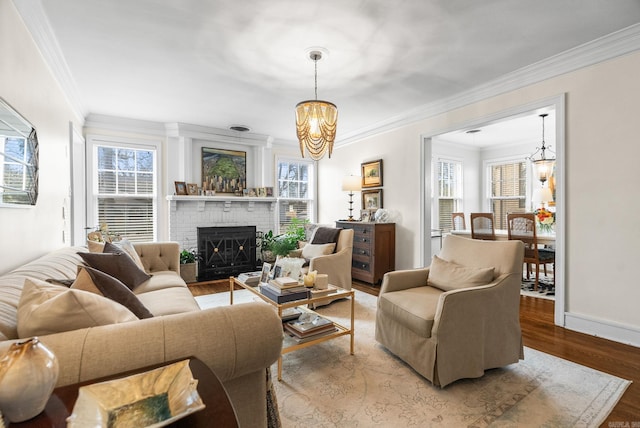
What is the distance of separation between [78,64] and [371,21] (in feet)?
9.23

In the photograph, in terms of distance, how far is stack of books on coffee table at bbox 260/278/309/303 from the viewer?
220cm

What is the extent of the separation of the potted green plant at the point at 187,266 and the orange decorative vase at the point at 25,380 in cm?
434

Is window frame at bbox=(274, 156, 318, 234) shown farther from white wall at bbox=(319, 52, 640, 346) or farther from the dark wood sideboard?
white wall at bbox=(319, 52, 640, 346)

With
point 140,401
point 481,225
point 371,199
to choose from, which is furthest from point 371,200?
point 140,401

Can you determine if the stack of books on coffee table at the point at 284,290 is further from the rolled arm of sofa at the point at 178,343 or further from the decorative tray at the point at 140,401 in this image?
the decorative tray at the point at 140,401

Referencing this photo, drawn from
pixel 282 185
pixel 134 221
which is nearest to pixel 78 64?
pixel 134 221

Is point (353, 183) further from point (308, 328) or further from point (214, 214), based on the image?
point (308, 328)

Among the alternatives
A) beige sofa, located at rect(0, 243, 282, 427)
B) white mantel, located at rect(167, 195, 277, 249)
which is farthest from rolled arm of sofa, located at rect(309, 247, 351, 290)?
white mantel, located at rect(167, 195, 277, 249)

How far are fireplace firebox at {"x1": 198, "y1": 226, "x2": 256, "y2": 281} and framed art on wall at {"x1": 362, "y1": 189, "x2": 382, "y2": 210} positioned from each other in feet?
6.77

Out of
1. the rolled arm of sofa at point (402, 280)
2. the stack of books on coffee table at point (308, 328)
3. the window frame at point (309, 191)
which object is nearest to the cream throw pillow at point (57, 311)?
the stack of books on coffee table at point (308, 328)

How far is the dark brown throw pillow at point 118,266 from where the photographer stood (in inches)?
82.6

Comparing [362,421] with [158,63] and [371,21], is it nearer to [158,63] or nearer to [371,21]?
[371,21]

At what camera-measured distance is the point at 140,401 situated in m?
0.76

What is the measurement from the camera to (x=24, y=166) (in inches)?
78.4
